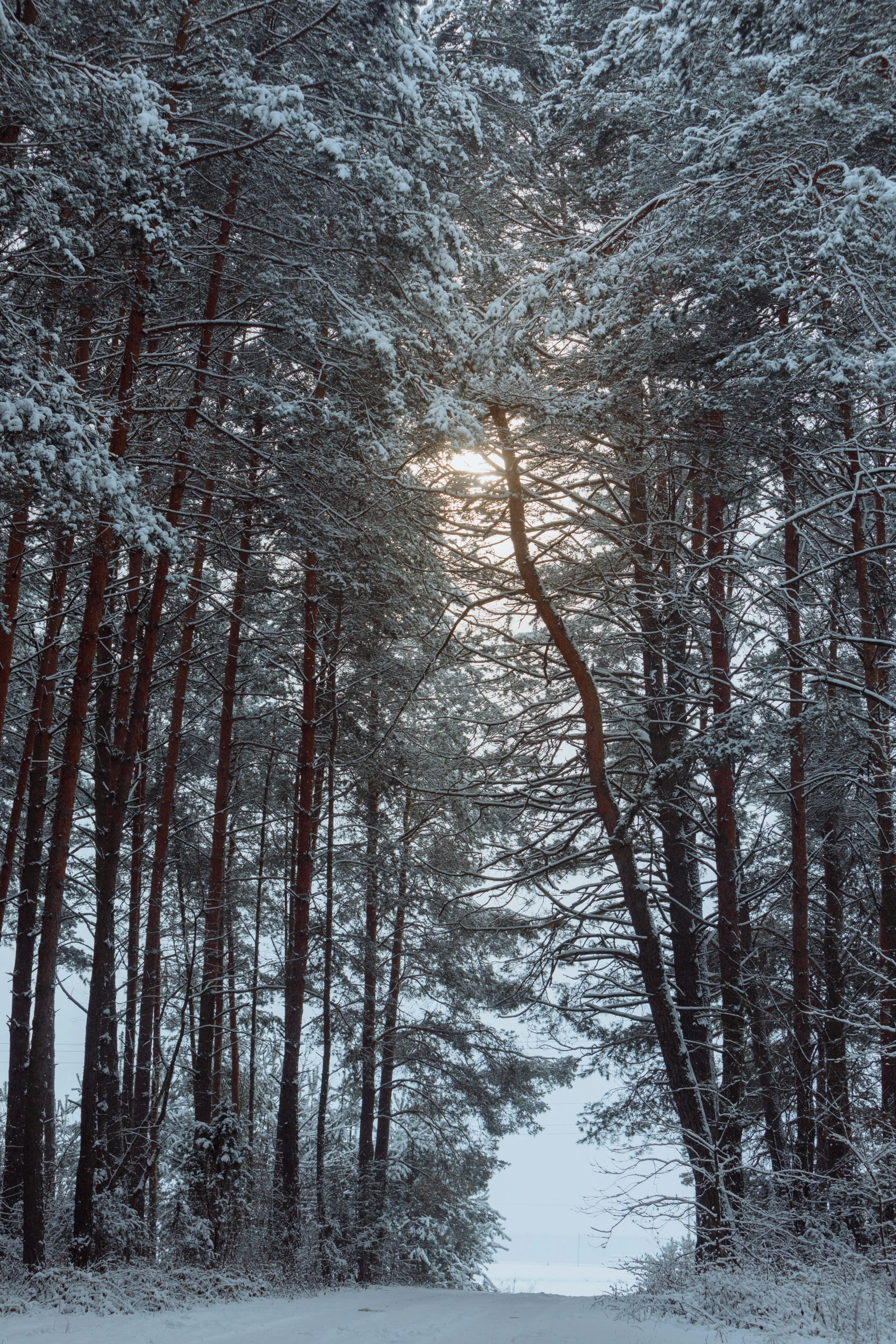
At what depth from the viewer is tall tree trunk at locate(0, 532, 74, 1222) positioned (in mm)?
10164

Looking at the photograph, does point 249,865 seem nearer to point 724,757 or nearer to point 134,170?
point 724,757

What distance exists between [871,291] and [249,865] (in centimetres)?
1473

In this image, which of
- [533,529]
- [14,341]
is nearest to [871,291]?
[533,529]

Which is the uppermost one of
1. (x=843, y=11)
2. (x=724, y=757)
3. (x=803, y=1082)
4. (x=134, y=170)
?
(x=843, y=11)

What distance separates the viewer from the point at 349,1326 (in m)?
6.70

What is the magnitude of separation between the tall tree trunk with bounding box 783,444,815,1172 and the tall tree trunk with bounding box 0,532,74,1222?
8.24 meters

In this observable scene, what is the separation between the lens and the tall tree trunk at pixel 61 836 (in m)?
8.03

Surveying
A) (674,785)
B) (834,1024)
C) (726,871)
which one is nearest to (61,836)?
(674,785)

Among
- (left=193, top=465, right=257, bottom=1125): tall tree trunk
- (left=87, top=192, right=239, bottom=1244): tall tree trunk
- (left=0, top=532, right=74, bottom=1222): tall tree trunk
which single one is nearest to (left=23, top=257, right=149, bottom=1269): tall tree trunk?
(left=87, top=192, right=239, bottom=1244): tall tree trunk

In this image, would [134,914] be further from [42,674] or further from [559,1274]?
[559,1274]

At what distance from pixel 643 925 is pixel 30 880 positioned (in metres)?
6.91

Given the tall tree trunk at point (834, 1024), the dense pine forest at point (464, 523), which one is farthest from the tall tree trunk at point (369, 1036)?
the tall tree trunk at point (834, 1024)

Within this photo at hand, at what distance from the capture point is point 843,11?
6.64 metres

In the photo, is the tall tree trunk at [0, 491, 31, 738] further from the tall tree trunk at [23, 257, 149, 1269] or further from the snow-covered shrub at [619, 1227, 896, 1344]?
the snow-covered shrub at [619, 1227, 896, 1344]
